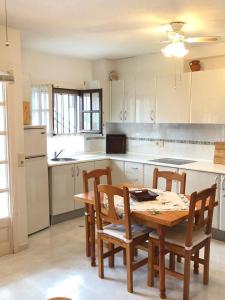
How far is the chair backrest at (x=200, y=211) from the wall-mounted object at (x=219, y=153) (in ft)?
4.78

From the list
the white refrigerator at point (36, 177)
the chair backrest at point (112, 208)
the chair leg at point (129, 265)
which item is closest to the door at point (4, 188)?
the white refrigerator at point (36, 177)

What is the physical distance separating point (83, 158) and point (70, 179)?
1.59ft

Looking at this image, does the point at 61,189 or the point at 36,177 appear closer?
the point at 36,177

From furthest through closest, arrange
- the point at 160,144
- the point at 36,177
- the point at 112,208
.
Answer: the point at 160,144, the point at 36,177, the point at 112,208

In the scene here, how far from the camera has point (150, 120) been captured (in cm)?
480

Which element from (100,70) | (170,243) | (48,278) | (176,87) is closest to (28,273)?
(48,278)

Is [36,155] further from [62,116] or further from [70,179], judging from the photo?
[62,116]

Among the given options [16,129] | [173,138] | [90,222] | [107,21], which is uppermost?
[107,21]

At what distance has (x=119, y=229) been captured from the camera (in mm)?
2934

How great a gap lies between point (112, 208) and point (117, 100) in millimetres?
2787

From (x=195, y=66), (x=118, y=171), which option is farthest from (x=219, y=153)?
(x=118, y=171)

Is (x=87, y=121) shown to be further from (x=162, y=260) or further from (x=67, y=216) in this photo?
(x=162, y=260)

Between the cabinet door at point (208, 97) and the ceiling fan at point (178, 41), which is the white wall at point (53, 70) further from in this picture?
the ceiling fan at point (178, 41)

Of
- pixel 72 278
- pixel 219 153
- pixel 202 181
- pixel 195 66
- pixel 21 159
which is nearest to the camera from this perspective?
pixel 72 278
